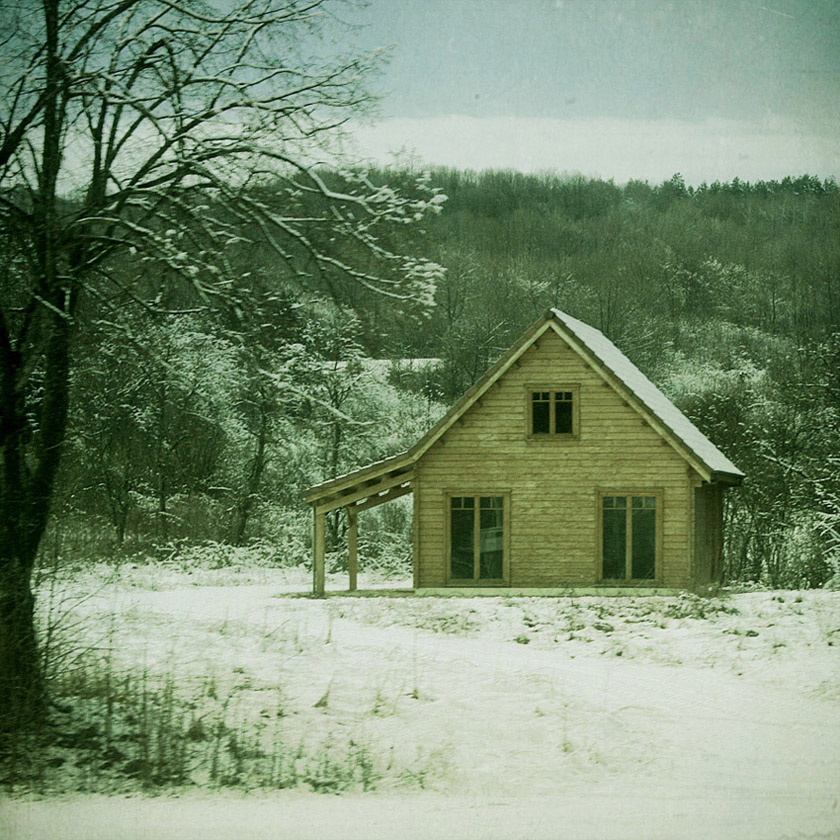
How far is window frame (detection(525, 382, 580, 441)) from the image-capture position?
24844 millimetres

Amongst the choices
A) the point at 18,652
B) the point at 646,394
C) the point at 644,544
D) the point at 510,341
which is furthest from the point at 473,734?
the point at 510,341

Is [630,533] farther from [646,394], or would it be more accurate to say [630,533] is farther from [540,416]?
[646,394]

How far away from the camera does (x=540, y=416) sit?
25.0 metres

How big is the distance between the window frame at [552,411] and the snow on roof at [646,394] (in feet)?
3.12

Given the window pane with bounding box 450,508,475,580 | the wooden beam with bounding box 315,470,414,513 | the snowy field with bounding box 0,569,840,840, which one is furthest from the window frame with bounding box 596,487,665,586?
the snowy field with bounding box 0,569,840,840

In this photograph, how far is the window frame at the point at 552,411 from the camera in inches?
978

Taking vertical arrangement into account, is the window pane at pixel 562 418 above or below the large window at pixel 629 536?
above

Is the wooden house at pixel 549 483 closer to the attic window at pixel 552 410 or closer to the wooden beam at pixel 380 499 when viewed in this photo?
the attic window at pixel 552 410

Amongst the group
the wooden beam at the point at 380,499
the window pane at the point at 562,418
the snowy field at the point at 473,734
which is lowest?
the snowy field at the point at 473,734

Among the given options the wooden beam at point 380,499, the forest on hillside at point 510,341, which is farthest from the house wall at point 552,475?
the forest on hillside at point 510,341

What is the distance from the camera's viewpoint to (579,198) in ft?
116

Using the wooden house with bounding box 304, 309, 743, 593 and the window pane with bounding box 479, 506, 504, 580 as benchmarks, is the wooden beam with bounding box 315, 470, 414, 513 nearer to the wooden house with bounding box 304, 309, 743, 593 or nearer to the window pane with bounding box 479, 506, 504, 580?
the wooden house with bounding box 304, 309, 743, 593

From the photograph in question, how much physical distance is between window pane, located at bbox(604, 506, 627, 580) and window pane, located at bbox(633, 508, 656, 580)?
0.23 metres

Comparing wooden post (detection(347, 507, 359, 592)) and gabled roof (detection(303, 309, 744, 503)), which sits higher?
gabled roof (detection(303, 309, 744, 503))
